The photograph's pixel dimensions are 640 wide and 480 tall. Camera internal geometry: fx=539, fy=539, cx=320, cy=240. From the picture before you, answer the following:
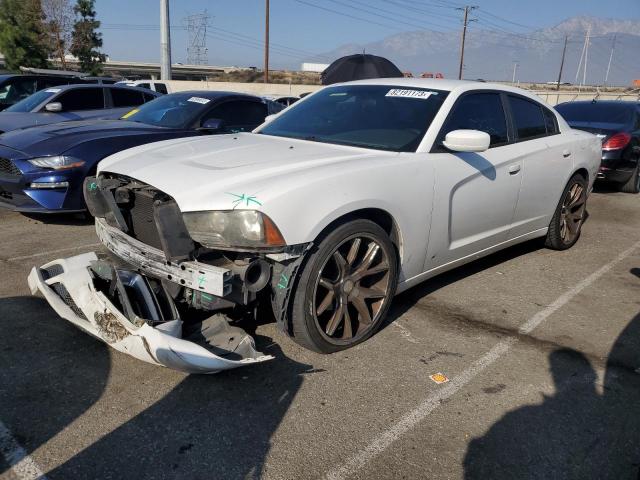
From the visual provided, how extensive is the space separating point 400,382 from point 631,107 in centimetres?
888

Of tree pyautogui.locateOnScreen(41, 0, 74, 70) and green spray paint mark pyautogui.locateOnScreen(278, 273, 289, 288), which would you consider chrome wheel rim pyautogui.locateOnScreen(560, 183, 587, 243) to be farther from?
tree pyautogui.locateOnScreen(41, 0, 74, 70)

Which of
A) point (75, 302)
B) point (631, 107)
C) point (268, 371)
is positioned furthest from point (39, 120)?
point (631, 107)

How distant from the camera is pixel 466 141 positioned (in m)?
3.53

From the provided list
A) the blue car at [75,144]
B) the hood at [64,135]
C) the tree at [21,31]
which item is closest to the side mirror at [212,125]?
the blue car at [75,144]

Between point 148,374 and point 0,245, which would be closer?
point 148,374

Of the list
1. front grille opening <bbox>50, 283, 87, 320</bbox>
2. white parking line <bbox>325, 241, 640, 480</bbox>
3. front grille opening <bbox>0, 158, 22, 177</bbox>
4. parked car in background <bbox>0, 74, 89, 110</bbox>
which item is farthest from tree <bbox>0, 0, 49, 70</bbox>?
white parking line <bbox>325, 241, 640, 480</bbox>

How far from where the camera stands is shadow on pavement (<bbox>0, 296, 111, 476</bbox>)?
99.8 inches

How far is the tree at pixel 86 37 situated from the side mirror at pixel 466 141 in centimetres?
4550

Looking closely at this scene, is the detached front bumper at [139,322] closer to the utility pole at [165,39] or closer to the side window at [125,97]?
the side window at [125,97]

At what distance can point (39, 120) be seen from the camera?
798cm

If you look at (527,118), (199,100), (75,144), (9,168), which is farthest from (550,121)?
(9,168)

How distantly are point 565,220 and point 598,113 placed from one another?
5.36 metres

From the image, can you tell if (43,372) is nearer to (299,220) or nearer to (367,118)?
(299,220)

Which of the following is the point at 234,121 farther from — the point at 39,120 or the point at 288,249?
the point at 288,249
